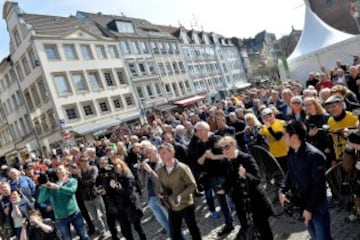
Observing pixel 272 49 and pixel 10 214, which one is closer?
pixel 10 214

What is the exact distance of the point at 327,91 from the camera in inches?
289

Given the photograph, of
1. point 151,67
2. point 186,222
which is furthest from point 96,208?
point 151,67

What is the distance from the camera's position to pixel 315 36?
21703 mm

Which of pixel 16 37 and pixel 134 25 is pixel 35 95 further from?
pixel 134 25

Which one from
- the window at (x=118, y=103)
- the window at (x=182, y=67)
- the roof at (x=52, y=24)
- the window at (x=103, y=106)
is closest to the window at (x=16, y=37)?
the roof at (x=52, y=24)

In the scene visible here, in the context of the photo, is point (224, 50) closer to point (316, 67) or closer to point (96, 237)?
point (316, 67)

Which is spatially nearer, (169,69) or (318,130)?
(318,130)

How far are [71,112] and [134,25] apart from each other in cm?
1835

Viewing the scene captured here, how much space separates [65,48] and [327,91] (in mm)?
32166

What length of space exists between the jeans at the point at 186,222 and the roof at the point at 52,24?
32.6 meters

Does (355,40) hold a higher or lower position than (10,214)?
higher

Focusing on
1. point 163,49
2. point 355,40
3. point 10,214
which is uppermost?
point 163,49

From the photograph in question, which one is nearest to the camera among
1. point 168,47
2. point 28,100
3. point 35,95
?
point 35,95

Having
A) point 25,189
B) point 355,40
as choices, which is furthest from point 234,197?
point 355,40
